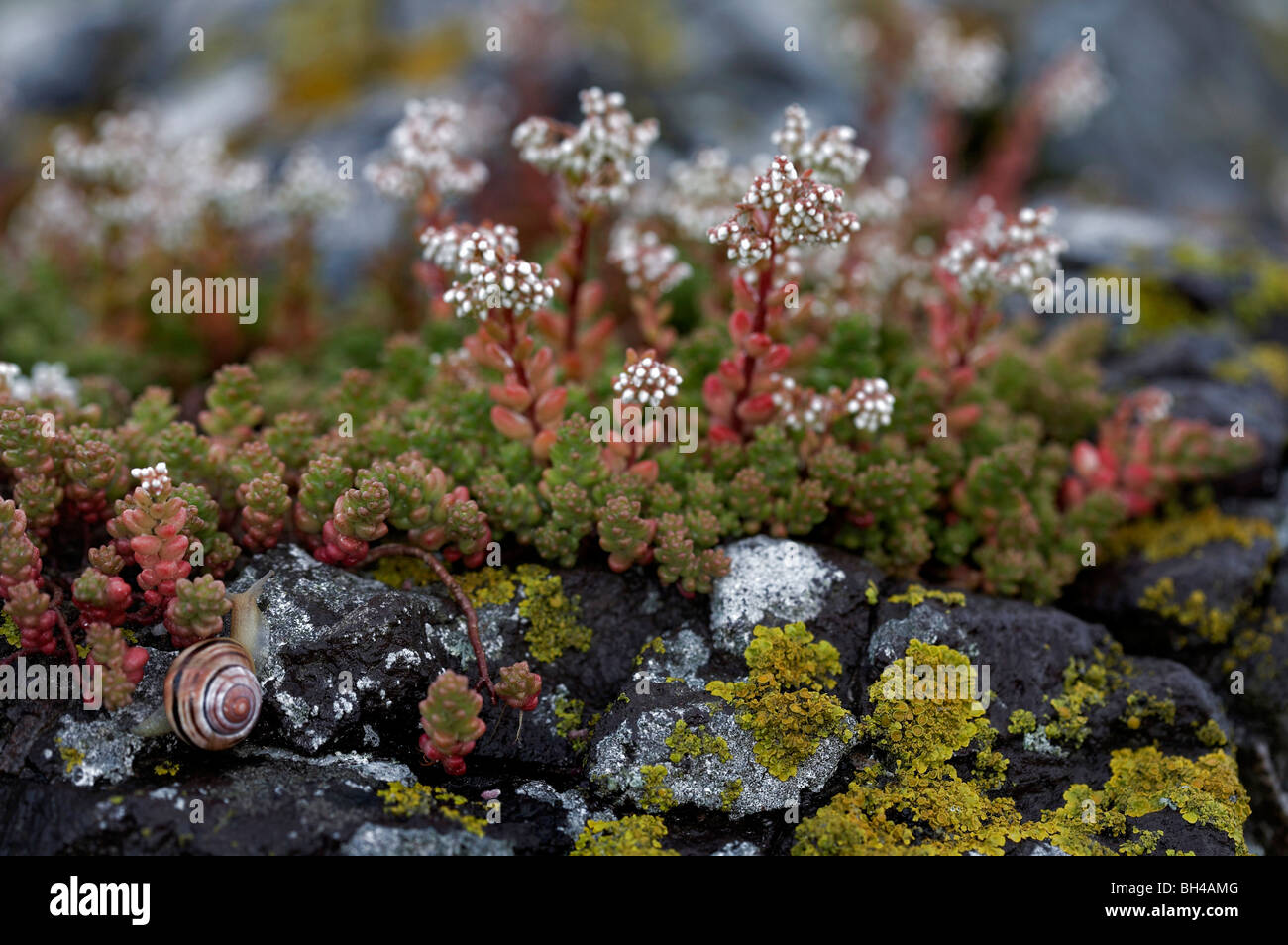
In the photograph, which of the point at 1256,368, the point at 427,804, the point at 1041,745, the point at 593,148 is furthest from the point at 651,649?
the point at 1256,368

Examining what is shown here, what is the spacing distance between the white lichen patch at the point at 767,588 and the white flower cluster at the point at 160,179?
4.55 metres

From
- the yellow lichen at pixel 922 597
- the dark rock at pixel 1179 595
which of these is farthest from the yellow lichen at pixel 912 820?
the dark rock at pixel 1179 595

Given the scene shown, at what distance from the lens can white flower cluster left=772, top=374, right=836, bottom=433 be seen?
4590 millimetres

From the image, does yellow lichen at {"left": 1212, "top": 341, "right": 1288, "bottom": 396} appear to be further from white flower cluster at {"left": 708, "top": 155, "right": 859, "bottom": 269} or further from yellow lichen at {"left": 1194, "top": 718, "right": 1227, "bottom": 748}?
white flower cluster at {"left": 708, "top": 155, "right": 859, "bottom": 269}

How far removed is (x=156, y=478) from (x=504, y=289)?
1.57 metres

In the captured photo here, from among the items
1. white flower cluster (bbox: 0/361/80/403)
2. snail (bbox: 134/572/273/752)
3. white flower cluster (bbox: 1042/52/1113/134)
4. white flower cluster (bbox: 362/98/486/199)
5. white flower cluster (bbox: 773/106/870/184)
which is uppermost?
white flower cluster (bbox: 1042/52/1113/134)

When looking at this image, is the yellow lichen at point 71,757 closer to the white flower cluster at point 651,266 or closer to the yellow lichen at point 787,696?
the yellow lichen at point 787,696

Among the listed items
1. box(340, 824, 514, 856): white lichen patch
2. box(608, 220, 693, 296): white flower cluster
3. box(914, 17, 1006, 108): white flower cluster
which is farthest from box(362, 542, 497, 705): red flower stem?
box(914, 17, 1006, 108): white flower cluster

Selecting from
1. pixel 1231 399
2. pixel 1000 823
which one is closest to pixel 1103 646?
pixel 1000 823

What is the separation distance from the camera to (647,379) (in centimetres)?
406

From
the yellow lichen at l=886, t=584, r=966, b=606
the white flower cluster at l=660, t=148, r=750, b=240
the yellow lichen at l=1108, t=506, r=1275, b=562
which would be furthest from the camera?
the white flower cluster at l=660, t=148, r=750, b=240

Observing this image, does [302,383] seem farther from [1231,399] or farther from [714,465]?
[1231,399]

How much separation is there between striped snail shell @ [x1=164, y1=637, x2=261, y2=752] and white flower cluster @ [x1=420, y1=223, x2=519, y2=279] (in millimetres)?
1760
